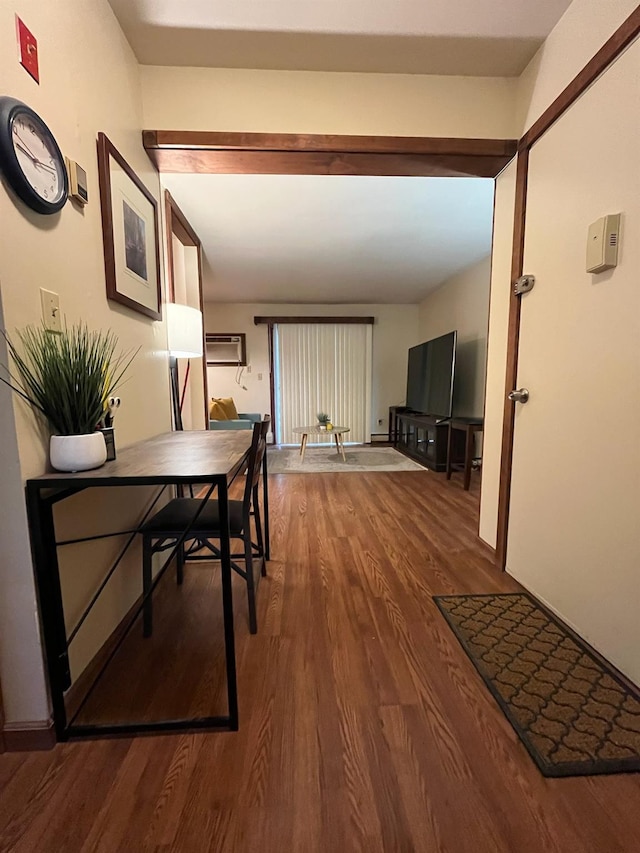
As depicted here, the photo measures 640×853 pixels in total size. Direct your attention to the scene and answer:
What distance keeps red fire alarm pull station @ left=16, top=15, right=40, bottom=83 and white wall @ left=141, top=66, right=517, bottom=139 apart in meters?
0.85

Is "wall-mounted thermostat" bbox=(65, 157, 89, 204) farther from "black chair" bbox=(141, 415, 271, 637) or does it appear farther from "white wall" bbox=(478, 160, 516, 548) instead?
"white wall" bbox=(478, 160, 516, 548)

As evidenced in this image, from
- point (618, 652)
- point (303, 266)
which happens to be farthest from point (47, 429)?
point (303, 266)

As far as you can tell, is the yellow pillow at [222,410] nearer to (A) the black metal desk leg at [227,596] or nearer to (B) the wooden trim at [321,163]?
(B) the wooden trim at [321,163]

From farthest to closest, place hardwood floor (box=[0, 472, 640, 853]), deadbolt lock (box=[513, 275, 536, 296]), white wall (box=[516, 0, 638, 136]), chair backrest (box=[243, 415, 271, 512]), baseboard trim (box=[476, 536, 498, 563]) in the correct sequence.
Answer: baseboard trim (box=[476, 536, 498, 563]), deadbolt lock (box=[513, 275, 536, 296]), chair backrest (box=[243, 415, 271, 512]), white wall (box=[516, 0, 638, 136]), hardwood floor (box=[0, 472, 640, 853])

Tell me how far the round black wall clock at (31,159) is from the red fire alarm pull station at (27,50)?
12 cm

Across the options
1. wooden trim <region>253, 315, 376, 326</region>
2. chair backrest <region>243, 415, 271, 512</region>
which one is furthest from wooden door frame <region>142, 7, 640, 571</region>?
wooden trim <region>253, 315, 376, 326</region>

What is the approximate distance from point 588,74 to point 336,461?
12.7ft

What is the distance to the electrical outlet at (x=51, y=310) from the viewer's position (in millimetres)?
1015

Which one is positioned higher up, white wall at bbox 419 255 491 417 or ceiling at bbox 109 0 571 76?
ceiling at bbox 109 0 571 76

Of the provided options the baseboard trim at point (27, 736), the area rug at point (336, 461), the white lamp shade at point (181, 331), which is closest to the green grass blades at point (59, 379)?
the baseboard trim at point (27, 736)

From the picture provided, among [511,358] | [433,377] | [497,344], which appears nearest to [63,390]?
[511,358]

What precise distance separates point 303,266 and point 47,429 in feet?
12.0

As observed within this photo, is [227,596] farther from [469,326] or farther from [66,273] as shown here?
[469,326]

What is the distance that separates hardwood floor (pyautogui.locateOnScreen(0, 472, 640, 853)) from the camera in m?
0.81
